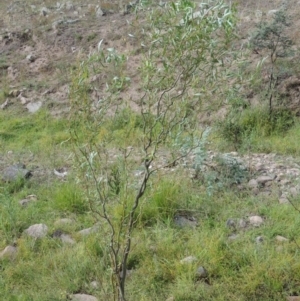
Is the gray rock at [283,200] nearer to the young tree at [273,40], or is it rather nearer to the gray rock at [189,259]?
the gray rock at [189,259]

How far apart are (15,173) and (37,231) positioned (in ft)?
3.83

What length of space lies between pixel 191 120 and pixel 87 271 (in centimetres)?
117

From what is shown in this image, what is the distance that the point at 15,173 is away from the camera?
4746mm

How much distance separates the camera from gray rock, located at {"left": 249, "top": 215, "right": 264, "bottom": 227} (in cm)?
365

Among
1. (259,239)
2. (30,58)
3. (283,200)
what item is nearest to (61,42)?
(30,58)

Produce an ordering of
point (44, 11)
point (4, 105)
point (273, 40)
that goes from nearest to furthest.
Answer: point (273, 40), point (4, 105), point (44, 11)

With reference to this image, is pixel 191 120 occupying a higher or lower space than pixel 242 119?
higher

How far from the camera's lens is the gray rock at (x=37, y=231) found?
12.1 ft

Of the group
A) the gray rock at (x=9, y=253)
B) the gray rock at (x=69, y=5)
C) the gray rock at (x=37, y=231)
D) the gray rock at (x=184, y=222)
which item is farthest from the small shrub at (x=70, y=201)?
the gray rock at (x=69, y=5)

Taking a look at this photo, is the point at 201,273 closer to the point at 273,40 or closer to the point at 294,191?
the point at 294,191

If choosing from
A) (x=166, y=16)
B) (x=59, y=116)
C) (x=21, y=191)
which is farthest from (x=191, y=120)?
(x=59, y=116)

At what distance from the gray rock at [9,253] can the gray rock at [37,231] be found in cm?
20

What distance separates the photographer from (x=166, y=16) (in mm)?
2496

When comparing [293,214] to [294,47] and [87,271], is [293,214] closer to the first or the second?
[87,271]
